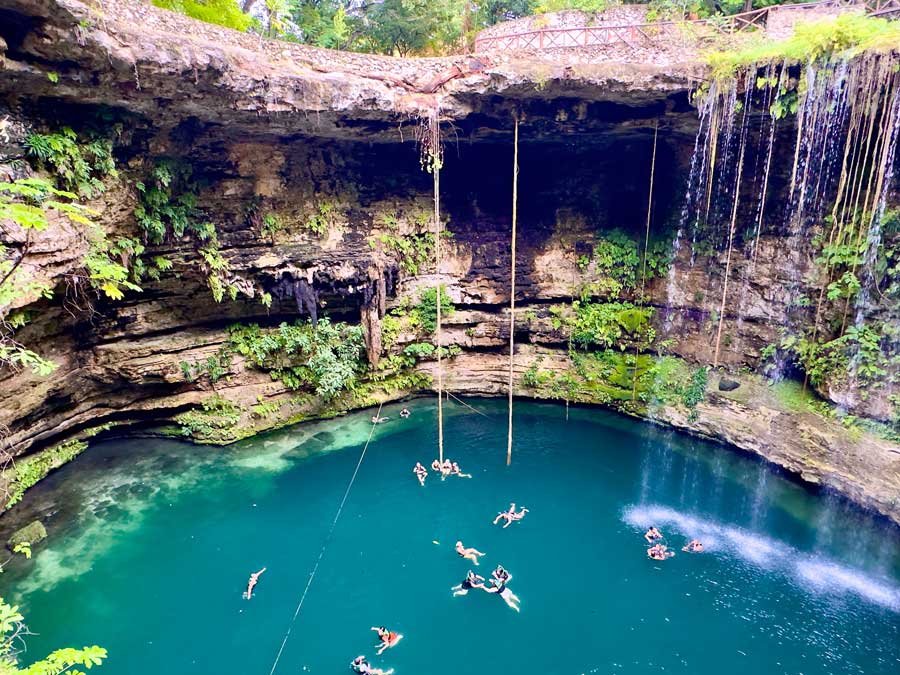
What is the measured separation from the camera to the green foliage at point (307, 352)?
14.7m

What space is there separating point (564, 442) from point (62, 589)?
11.4 meters

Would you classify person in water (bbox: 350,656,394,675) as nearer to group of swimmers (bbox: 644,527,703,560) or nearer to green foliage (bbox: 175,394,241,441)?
group of swimmers (bbox: 644,527,703,560)

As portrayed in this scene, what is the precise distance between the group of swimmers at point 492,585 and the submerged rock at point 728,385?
27.8 feet

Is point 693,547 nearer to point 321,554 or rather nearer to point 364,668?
point 364,668

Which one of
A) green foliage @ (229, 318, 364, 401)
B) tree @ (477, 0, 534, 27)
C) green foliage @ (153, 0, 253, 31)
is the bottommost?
green foliage @ (229, 318, 364, 401)

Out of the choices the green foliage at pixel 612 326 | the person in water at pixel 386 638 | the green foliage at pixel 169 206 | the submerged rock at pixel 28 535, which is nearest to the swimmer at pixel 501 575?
the person in water at pixel 386 638

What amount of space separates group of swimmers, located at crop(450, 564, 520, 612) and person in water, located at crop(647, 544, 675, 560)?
114 inches

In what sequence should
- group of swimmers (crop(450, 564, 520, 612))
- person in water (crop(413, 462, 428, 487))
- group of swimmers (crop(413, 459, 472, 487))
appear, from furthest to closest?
group of swimmers (crop(413, 459, 472, 487)), person in water (crop(413, 462, 428, 487)), group of swimmers (crop(450, 564, 520, 612))

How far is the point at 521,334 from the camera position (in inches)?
690

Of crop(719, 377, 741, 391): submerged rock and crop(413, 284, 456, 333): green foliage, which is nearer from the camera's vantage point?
crop(719, 377, 741, 391): submerged rock

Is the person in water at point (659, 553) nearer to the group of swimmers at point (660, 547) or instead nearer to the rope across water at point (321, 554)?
the group of swimmers at point (660, 547)

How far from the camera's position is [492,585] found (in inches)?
378

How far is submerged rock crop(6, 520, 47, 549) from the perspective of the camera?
10281 mm

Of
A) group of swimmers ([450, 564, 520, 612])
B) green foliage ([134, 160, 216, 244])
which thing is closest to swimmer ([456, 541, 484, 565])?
group of swimmers ([450, 564, 520, 612])
